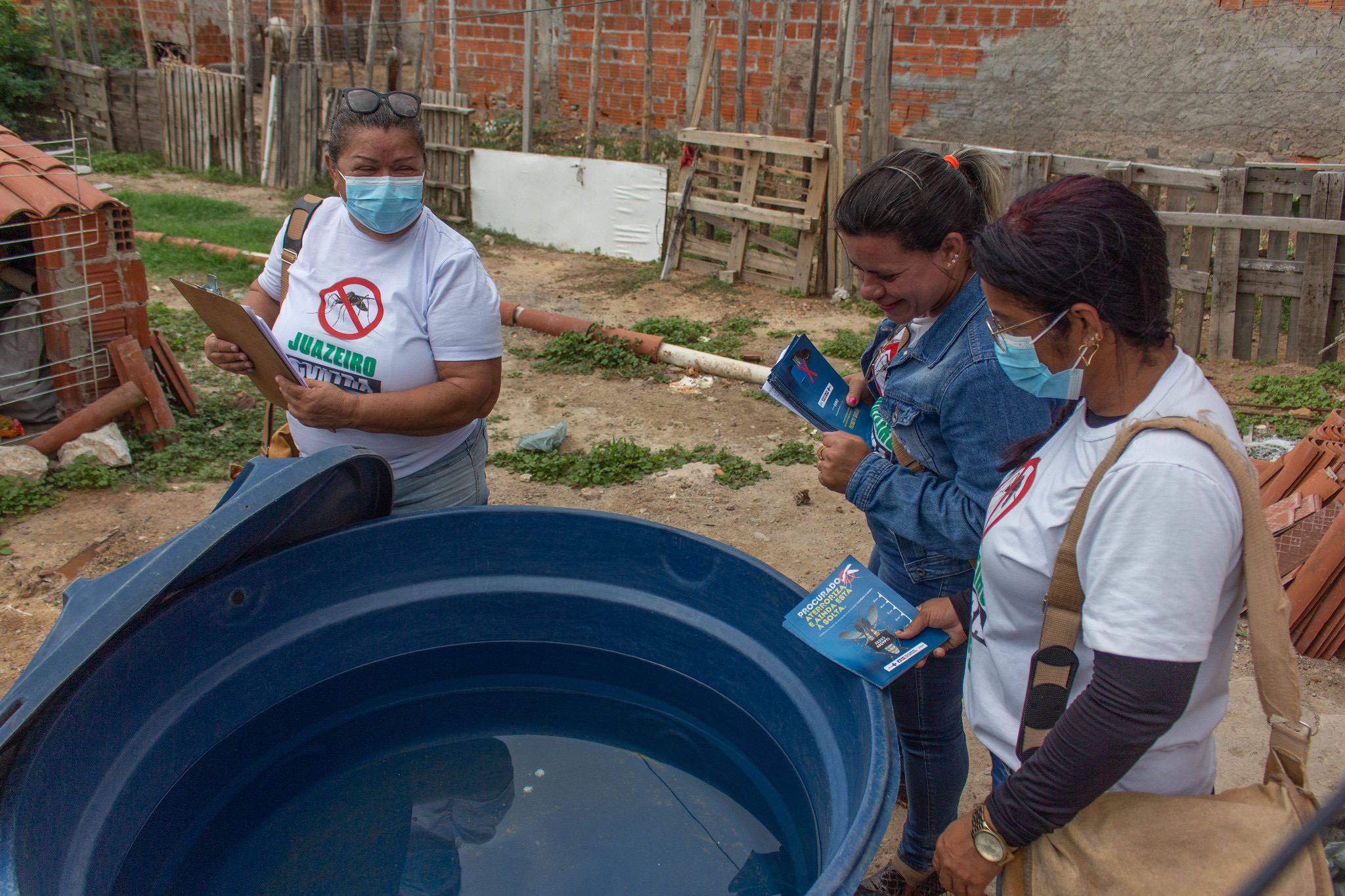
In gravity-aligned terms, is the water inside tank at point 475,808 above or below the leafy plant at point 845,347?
below

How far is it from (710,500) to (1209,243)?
3.85 meters

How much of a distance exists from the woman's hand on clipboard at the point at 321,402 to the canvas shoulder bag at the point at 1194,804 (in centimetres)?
148

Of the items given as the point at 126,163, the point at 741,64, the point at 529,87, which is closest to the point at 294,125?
the point at 126,163

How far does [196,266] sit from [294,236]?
6.00 meters

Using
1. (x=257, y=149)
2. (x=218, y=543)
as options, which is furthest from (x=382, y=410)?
(x=257, y=149)

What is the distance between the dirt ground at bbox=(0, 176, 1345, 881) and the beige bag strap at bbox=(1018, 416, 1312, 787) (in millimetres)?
1334

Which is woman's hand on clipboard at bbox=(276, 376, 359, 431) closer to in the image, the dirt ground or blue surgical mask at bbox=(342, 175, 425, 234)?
blue surgical mask at bbox=(342, 175, 425, 234)

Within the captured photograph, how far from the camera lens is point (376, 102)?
6.77 ft

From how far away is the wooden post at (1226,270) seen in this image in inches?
219

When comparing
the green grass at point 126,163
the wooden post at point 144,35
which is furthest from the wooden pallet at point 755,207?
the wooden post at point 144,35

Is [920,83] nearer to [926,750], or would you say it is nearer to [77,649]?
[926,750]

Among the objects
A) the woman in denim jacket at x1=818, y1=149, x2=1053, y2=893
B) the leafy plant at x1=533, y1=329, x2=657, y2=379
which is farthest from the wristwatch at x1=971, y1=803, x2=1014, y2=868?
the leafy plant at x1=533, y1=329, x2=657, y2=379

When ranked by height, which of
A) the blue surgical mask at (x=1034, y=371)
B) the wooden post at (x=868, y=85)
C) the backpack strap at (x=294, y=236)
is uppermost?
the wooden post at (x=868, y=85)

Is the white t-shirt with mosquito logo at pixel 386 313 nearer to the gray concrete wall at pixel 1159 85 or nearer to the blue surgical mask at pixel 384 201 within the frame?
the blue surgical mask at pixel 384 201
